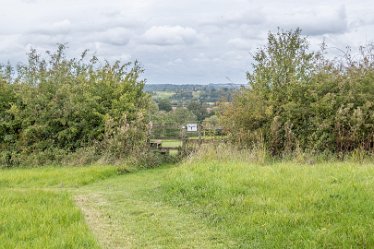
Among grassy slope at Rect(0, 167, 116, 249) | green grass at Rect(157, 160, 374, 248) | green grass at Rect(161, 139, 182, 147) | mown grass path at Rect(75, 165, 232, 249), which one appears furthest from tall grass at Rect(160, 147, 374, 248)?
green grass at Rect(161, 139, 182, 147)

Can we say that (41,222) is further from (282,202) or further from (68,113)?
(68,113)

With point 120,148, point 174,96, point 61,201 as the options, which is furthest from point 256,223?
point 174,96

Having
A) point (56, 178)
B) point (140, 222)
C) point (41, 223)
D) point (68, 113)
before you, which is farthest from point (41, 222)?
point (68, 113)

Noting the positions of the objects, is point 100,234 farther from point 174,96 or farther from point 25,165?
point 174,96

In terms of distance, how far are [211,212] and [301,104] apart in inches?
358

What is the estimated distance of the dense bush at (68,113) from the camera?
1700 centimetres

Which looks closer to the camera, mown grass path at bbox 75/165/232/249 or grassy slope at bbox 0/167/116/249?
grassy slope at bbox 0/167/116/249

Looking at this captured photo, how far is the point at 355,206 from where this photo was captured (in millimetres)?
7711

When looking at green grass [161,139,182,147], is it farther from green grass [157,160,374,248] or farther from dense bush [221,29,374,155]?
green grass [157,160,374,248]

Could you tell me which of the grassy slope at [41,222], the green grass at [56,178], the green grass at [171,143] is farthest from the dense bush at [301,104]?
the grassy slope at [41,222]

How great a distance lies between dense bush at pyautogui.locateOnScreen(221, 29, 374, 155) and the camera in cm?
1538

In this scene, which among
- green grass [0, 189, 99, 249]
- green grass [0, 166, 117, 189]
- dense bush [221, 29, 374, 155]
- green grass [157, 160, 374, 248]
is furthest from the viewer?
dense bush [221, 29, 374, 155]

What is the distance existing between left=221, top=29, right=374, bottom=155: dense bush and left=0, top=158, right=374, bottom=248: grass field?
4.52 m

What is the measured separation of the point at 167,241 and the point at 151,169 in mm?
8954
